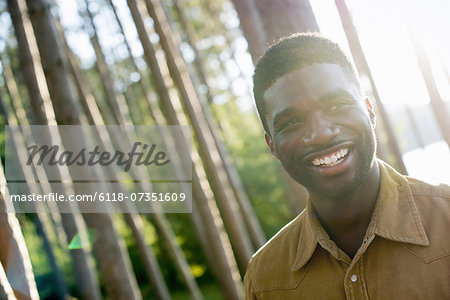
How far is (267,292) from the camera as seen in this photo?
2082 mm

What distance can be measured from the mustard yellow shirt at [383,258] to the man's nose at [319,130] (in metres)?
0.32

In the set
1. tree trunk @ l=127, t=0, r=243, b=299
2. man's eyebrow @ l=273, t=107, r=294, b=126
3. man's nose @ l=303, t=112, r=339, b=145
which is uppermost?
man's eyebrow @ l=273, t=107, r=294, b=126

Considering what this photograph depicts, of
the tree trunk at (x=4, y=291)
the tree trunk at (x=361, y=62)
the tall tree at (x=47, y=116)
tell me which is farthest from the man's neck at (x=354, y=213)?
the tall tree at (x=47, y=116)

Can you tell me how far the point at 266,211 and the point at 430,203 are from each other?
1295cm

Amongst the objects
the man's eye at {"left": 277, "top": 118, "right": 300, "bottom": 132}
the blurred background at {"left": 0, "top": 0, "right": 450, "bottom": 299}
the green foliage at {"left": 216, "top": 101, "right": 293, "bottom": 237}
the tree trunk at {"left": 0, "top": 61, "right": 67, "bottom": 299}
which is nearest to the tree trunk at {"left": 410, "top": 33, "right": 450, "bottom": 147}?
the blurred background at {"left": 0, "top": 0, "right": 450, "bottom": 299}

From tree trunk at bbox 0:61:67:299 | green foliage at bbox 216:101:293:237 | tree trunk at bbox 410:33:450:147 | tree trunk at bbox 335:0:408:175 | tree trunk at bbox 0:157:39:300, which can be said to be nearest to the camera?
tree trunk at bbox 0:157:39:300

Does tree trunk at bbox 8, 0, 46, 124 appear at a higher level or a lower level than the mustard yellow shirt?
higher

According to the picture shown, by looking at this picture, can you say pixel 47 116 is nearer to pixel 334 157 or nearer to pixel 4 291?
pixel 4 291

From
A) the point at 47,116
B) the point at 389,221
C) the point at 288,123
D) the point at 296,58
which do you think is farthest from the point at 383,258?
the point at 47,116

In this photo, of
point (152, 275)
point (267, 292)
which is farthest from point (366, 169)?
point (152, 275)

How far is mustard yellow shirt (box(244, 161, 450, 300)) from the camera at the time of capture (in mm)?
1729

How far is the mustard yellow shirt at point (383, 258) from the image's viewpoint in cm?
173

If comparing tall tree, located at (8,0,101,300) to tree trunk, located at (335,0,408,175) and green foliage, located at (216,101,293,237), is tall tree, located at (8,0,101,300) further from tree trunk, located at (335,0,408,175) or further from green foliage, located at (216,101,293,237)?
green foliage, located at (216,101,293,237)

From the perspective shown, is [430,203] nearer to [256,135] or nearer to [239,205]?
[239,205]
